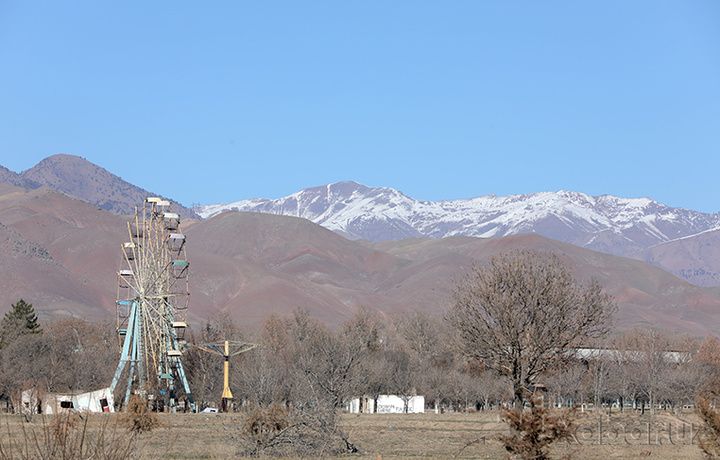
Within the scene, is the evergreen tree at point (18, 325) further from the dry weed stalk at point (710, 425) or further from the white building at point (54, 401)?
the dry weed stalk at point (710, 425)

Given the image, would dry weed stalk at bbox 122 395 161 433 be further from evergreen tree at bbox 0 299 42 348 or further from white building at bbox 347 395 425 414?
evergreen tree at bbox 0 299 42 348

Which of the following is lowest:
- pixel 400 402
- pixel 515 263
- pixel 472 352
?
pixel 400 402

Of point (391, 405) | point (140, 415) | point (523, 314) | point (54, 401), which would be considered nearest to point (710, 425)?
point (523, 314)

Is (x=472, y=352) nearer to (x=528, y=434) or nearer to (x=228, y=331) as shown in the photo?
(x=528, y=434)

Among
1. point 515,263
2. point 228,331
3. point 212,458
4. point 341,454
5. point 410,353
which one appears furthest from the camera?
point 410,353

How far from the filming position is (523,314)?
3155 cm

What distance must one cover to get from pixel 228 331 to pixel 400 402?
2983cm

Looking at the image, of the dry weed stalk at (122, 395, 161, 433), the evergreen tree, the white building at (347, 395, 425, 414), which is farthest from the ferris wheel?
the dry weed stalk at (122, 395, 161, 433)

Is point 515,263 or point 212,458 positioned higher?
point 515,263

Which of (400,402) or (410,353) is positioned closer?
(400,402)

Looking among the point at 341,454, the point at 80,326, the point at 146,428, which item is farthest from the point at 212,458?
the point at 80,326

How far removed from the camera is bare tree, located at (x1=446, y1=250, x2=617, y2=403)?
103ft

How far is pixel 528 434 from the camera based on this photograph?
1628 cm

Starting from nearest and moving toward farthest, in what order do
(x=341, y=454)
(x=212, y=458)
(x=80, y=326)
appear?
(x=212, y=458) → (x=341, y=454) → (x=80, y=326)
